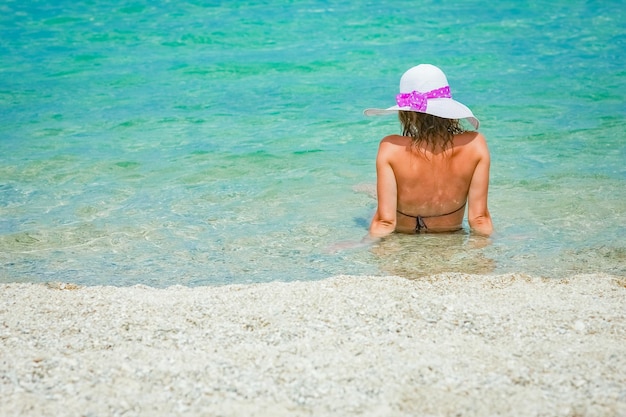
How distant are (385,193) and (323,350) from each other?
188 centimetres

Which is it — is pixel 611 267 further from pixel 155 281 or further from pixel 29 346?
pixel 29 346

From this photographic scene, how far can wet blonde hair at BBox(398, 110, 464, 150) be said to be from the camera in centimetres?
470

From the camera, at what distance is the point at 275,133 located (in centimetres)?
851

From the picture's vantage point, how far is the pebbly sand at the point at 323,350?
9.17 feet

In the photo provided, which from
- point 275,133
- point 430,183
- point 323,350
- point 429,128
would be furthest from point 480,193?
point 275,133

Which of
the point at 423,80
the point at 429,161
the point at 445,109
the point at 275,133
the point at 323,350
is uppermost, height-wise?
the point at 423,80

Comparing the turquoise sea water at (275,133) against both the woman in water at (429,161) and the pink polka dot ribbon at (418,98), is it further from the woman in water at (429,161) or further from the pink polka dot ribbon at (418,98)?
the pink polka dot ribbon at (418,98)

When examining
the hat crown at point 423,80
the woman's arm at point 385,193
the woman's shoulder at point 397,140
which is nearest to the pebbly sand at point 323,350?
the woman's arm at point 385,193

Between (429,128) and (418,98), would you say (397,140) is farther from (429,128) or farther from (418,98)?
(418,98)

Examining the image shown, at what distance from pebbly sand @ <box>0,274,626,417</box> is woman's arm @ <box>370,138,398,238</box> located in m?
0.87

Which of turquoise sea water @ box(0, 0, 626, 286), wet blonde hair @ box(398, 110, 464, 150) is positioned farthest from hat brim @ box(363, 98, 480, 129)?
turquoise sea water @ box(0, 0, 626, 286)

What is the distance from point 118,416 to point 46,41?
1167cm

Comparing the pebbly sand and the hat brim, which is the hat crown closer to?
the hat brim

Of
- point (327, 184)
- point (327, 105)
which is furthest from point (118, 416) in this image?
point (327, 105)
